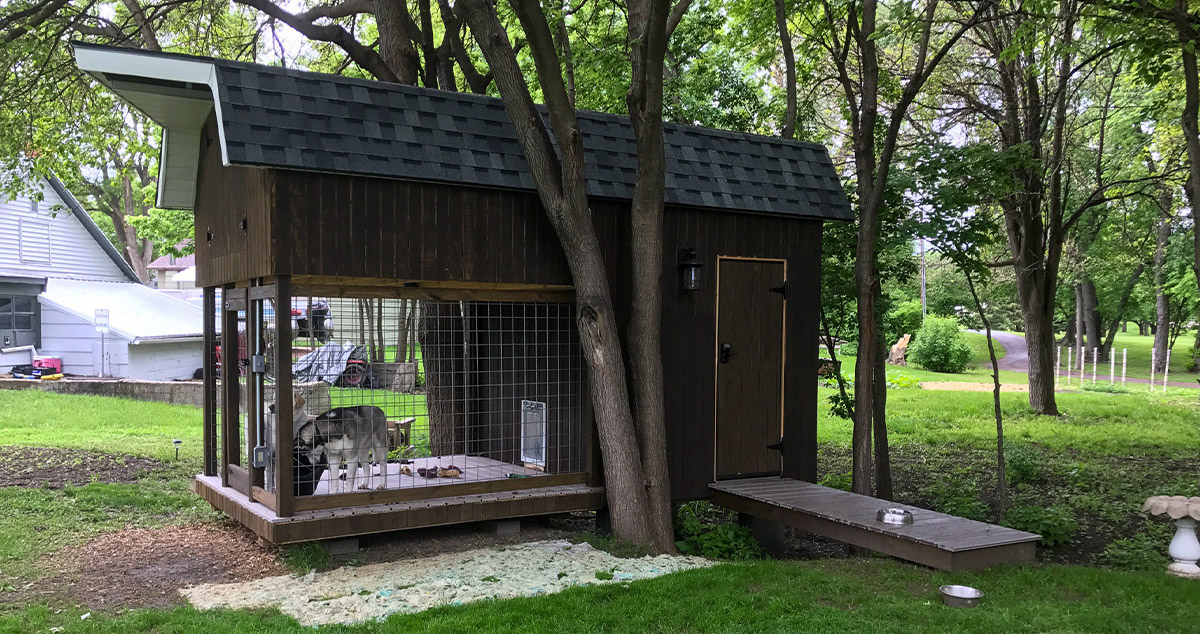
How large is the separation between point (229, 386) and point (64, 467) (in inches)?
161

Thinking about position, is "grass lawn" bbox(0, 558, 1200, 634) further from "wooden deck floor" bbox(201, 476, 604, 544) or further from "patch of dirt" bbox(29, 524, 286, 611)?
"wooden deck floor" bbox(201, 476, 604, 544)

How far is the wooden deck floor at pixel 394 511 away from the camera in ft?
19.2

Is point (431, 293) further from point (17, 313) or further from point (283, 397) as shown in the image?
point (17, 313)

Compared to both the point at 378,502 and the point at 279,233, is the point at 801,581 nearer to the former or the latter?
the point at 378,502

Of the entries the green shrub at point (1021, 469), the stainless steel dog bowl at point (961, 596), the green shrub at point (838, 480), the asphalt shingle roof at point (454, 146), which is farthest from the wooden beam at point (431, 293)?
the green shrub at point (1021, 469)

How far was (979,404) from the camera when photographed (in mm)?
16719

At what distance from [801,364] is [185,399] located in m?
13.5

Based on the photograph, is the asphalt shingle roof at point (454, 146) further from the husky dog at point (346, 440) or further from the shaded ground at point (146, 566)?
the shaded ground at point (146, 566)

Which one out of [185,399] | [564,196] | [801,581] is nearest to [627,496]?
[801,581]

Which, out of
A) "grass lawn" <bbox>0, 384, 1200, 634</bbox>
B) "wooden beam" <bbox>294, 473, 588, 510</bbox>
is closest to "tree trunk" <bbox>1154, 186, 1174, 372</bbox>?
"grass lawn" <bbox>0, 384, 1200, 634</bbox>

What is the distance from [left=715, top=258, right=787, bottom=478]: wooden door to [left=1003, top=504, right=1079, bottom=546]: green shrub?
6.98 ft

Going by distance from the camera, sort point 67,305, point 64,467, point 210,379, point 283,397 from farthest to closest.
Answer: point 67,305 → point 64,467 → point 210,379 → point 283,397

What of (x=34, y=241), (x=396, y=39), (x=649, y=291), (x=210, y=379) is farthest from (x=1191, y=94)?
(x=34, y=241)

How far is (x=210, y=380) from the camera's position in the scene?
7.65 m
